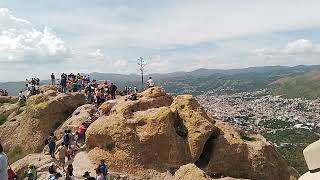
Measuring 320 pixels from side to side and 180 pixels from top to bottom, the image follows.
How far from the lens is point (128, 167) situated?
3353cm

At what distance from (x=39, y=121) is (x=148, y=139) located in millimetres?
14495

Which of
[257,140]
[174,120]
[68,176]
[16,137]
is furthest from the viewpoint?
[16,137]

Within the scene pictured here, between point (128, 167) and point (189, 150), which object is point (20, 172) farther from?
point (189, 150)

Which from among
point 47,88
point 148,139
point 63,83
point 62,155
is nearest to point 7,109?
point 47,88

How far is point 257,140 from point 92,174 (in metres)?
15.5

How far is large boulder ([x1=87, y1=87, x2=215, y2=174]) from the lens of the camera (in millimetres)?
33875

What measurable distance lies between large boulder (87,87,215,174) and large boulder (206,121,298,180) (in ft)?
4.42

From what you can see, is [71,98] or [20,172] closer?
[20,172]

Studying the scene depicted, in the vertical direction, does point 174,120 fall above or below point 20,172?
above

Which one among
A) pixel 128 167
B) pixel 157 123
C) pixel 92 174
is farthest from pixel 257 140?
pixel 92 174

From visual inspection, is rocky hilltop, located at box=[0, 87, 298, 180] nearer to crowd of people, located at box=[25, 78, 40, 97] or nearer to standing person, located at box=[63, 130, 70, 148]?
standing person, located at box=[63, 130, 70, 148]

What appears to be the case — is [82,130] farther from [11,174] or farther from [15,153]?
[11,174]

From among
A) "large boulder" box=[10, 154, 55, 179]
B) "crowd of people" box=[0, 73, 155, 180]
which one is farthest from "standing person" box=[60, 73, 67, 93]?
"large boulder" box=[10, 154, 55, 179]

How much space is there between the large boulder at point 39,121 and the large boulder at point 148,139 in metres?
9.33
